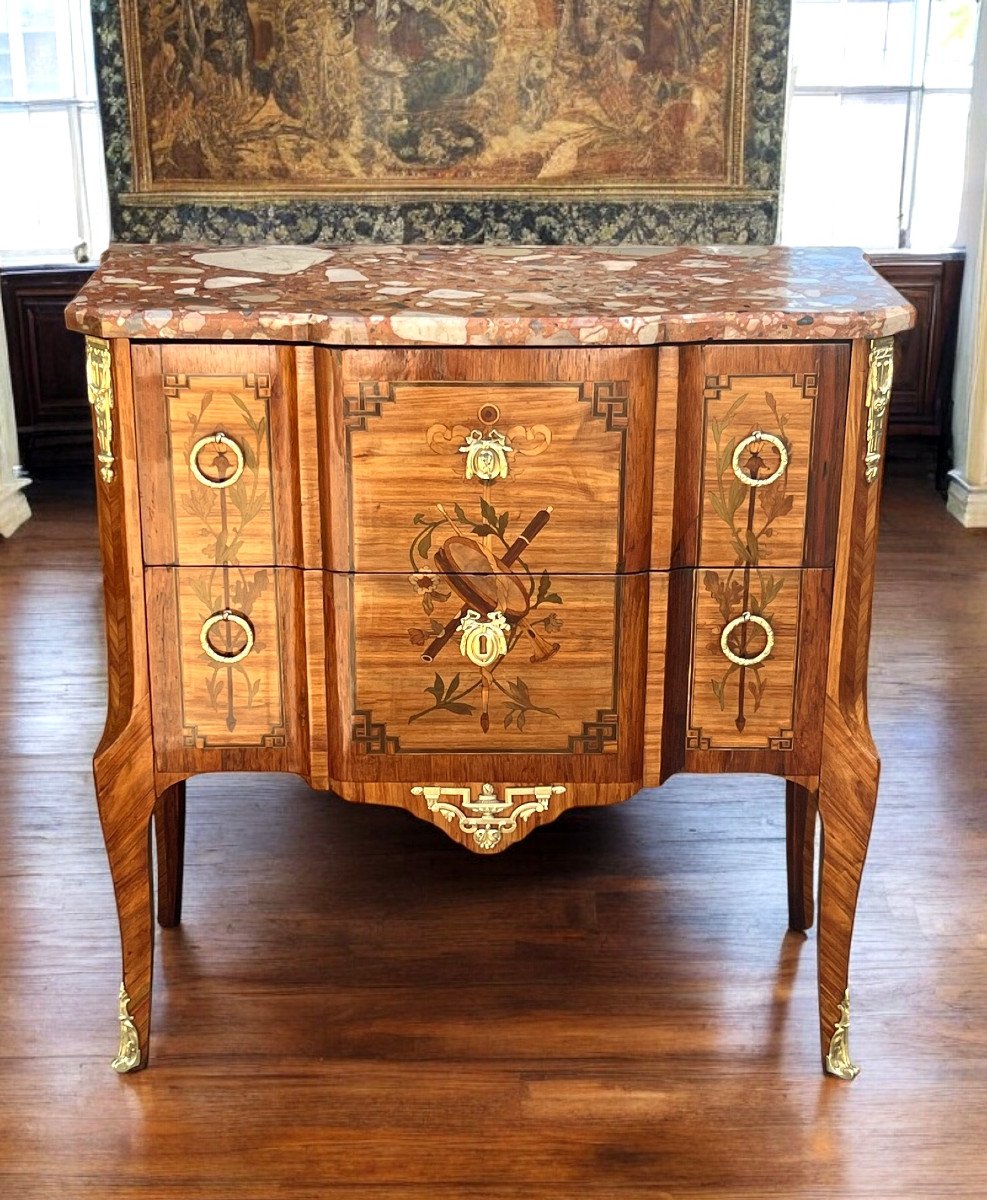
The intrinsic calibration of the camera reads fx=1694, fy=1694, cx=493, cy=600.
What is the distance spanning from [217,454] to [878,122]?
5.29 metres

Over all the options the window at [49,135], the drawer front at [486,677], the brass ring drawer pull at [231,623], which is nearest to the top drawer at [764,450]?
the drawer front at [486,677]

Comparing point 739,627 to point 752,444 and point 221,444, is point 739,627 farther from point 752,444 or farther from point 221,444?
point 221,444

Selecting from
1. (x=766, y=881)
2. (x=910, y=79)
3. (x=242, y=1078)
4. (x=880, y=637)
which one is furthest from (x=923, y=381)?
(x=242, y=1078)

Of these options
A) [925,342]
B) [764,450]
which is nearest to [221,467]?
[764,450]

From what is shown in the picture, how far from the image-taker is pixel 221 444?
281 centimetres

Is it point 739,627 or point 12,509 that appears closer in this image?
point 739,627

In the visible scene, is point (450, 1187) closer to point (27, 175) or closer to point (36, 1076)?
point (36, 1076)

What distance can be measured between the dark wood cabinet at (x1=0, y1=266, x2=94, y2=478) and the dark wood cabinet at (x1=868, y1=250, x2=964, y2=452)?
10.8 ft

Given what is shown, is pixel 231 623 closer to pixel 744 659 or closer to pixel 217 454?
pixel 217 454

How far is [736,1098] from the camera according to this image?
308 centimetres

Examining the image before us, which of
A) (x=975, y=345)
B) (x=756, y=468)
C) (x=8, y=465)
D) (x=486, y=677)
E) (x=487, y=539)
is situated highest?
(x=756, y=468)

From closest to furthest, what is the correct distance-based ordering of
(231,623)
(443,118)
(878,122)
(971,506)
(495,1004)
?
(231,623)
(495,1004)
(443,118)
(971,506)
(878,122)

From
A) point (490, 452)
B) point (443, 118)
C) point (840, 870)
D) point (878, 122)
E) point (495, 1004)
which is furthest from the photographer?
point (878, 122)

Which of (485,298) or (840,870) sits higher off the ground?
(485,298)
